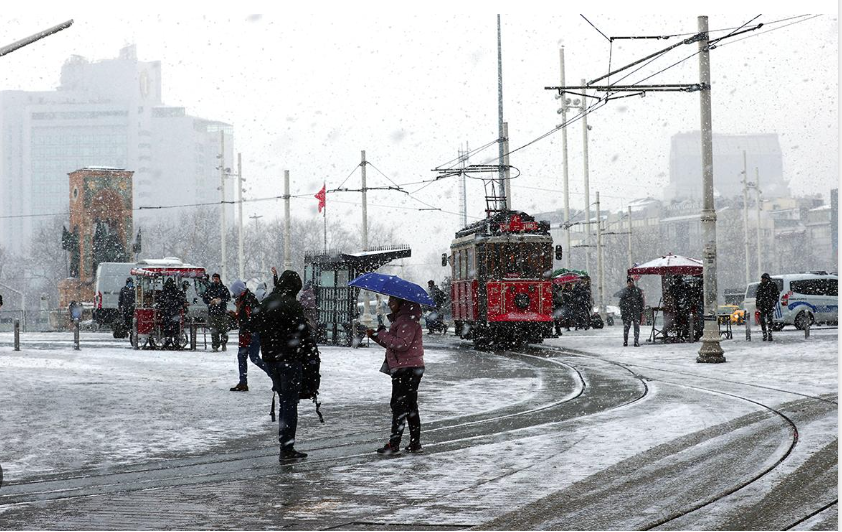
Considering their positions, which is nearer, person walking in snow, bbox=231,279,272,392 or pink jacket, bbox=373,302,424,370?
pink jacket, bbox=373,302,424,370

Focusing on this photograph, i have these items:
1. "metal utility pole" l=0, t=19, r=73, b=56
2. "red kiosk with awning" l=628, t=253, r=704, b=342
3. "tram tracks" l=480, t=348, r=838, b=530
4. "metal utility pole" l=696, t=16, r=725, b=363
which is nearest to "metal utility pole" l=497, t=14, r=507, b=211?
"red kiosk with awning" l=628, t=253, r=704, b=342

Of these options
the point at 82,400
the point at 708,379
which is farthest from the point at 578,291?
the point at 82,400

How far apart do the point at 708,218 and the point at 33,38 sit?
13571 mm

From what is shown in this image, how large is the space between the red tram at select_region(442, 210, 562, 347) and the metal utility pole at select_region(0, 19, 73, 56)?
A: 15.9m

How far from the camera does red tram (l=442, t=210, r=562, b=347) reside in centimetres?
3020

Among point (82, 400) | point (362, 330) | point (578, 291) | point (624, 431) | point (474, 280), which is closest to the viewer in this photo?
point (362, 330)

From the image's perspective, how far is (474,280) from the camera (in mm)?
31141

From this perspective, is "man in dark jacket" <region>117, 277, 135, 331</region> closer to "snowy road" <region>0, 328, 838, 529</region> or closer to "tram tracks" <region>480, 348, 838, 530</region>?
"snowy road" <region>0, 328, 838, 529</region>

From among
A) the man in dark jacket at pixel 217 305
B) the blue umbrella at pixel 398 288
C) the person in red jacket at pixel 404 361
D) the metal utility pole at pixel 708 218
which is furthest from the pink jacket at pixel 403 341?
the man in dark jacket at pixel 217 305

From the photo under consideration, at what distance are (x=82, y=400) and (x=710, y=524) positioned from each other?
10.8 m

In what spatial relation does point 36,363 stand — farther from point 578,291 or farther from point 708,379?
point 578,291

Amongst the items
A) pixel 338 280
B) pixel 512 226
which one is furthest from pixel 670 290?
pixel 338 280

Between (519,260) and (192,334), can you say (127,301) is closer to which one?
(192,334)

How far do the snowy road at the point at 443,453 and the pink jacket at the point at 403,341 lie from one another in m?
0.93
